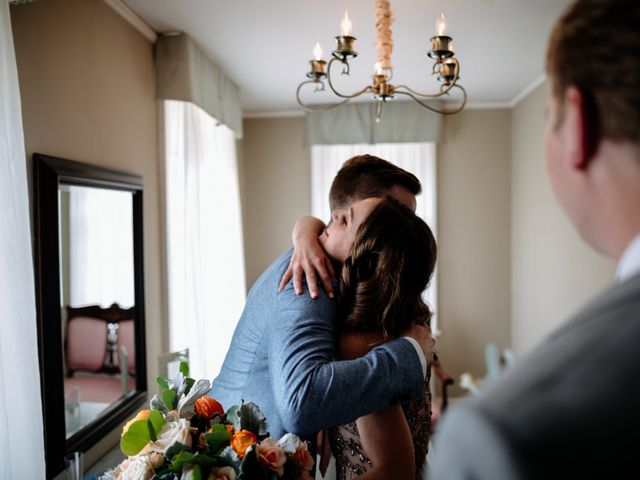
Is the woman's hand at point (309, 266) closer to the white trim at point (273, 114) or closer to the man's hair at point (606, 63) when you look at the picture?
the man's hair at point (606, 63)

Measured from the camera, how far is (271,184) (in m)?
4.63

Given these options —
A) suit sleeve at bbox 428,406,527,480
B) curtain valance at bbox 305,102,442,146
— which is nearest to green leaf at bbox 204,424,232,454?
suit sleeve at bbox 428,406,527,480

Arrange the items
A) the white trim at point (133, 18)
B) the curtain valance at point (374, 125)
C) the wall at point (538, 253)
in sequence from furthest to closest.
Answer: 1. the curtain valance at point (374, 125)
2. the wall at point (538, 253)
3. the white trim at point (133, 18)

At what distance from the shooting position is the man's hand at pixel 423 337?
1015 millimetres

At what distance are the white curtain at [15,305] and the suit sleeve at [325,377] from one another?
2.59 ft

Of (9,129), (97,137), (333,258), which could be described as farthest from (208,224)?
(333,258)

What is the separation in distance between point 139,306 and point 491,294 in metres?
3.12

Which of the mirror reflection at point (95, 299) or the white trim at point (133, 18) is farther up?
the white trim at point (133, 18)

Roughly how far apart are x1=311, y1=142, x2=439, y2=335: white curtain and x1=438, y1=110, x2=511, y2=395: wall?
0.11 metres

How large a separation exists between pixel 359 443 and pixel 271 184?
12.0ft

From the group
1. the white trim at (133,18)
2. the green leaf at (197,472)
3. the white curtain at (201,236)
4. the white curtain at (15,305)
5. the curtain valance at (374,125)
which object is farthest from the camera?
the curtain valance at (374,125)

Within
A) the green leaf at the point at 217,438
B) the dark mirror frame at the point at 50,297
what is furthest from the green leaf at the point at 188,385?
the dark mirror frame at the point at 50,297

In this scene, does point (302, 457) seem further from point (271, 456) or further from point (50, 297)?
point (50, 297)

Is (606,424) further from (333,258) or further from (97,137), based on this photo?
(97,137)
